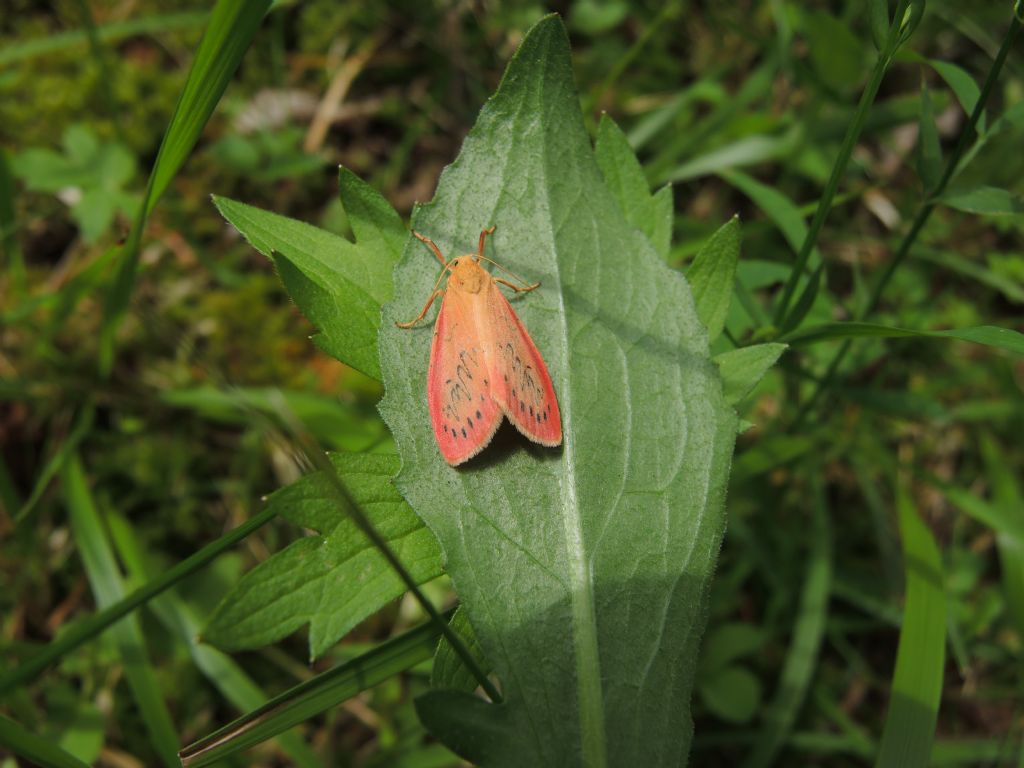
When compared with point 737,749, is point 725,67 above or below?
above

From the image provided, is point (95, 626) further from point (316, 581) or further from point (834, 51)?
point (834, 51)

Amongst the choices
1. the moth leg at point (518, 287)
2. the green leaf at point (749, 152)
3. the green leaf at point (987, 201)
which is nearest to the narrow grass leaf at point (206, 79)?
the moth leg at point (518, 287)

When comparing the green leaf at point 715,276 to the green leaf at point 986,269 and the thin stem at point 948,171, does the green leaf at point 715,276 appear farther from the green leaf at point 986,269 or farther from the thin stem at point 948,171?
the green leaf at point 986,269

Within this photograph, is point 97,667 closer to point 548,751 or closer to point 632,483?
point 548,751

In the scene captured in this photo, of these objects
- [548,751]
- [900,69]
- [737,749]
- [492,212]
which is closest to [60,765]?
[548,751]

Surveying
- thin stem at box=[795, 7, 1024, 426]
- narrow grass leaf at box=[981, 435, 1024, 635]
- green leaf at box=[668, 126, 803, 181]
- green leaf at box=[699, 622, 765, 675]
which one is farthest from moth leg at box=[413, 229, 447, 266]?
narrow grass leaf at box=[981, 435, 1024, 635]

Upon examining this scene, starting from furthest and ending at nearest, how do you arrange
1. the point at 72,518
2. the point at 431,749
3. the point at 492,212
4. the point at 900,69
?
the point at 900,69, the point at 72,518, the point at 431,749, the point at 492,212
